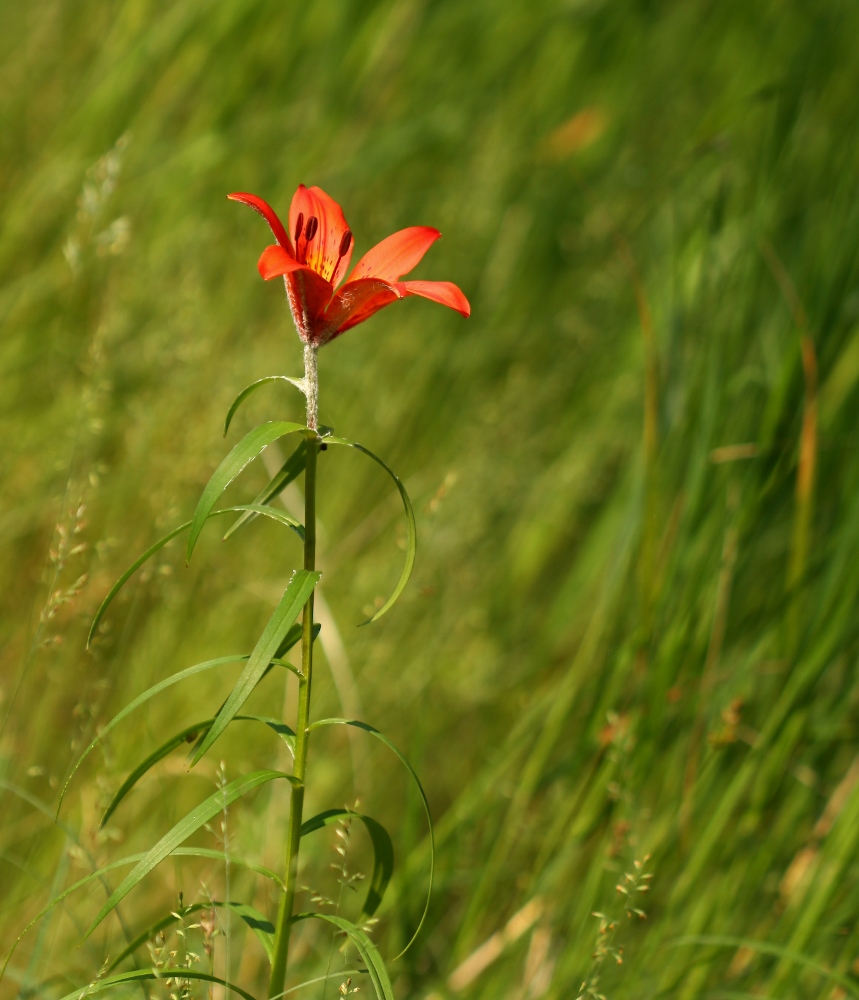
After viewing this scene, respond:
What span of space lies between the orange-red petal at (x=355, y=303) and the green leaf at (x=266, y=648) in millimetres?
189

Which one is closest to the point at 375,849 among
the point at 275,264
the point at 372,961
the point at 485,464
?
the point at 372,961

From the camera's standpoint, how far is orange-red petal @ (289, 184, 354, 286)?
28.9 inches

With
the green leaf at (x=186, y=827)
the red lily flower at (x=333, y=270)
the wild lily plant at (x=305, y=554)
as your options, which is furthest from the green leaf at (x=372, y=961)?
→ the red lily flower at (x=333, y=270)

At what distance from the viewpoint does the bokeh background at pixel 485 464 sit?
4.28 feet

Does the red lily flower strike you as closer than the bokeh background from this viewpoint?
Yes

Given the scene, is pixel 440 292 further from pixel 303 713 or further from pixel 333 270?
pixel 303 713

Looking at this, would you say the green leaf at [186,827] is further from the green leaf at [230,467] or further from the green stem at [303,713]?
the green leaf at [230,467]

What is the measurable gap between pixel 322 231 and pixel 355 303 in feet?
0.33

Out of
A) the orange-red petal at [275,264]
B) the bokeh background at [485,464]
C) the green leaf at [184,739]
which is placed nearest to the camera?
the orange-red petal at [275,264]

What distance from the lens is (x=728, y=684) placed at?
1357 mm

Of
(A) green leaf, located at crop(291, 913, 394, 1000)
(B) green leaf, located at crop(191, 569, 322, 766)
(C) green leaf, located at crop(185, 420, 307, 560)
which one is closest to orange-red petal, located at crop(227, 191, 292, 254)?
(C) green leaf, located at crop(185, 420, 307, 560)

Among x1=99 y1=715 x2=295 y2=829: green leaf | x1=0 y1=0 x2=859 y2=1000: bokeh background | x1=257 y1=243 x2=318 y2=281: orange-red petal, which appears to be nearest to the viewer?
x1=257 y1=243 x2=318 y2=281: orange-red petal

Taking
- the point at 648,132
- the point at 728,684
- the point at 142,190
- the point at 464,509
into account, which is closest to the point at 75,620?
the point at 464,509

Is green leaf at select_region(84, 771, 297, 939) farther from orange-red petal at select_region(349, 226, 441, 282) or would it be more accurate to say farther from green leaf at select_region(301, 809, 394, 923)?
orange-red petal at select_region(349, 226, 441, 282)
